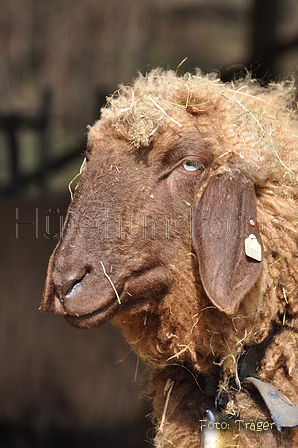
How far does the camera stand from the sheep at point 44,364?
4.75 meters

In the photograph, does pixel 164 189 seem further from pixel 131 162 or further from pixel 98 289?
pixel 98 289

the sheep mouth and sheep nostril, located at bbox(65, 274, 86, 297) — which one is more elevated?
sheep nostril, located at bbox(65, 274, 86, 297)

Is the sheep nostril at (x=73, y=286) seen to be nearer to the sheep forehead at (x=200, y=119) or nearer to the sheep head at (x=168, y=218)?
the sheep head at (x=168, y=218)

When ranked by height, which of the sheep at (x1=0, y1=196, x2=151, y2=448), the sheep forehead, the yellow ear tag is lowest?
the sheep at (x1=0, y1=196, x2=151, y2=448)

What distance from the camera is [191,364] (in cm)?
213

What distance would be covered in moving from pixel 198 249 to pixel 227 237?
117 millimetres

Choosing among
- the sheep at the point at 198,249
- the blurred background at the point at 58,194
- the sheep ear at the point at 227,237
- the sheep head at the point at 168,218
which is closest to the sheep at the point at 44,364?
the blurred background at the point at 58,194

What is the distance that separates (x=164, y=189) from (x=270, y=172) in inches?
17.1

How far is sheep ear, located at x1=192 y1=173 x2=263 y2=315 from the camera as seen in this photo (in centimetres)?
178

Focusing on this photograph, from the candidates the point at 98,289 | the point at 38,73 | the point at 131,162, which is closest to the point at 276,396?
the point at 98,289

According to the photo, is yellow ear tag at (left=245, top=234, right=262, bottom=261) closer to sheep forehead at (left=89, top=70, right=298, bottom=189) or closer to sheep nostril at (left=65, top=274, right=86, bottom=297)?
sheep forehead at (left=89, top=70, right=298, bottom=189)

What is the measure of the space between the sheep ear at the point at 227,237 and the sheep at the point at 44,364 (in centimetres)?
308

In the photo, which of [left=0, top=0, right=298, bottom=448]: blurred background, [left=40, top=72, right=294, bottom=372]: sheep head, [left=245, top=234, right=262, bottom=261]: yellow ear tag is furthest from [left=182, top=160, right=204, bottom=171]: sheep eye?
[left=0, top=0, right=298, bottom=448]: blurred background

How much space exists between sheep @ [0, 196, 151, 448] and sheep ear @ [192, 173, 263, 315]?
3.08m
